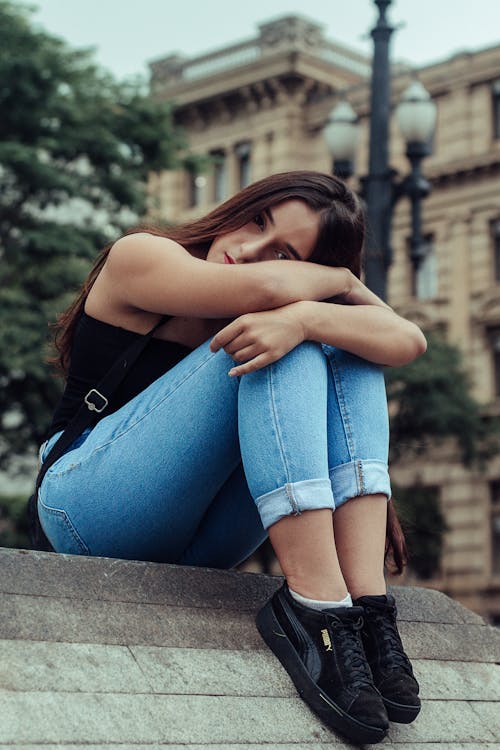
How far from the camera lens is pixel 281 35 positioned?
102ft

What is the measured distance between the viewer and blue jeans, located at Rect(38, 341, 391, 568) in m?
2.97

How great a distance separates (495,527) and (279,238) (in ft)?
80.9

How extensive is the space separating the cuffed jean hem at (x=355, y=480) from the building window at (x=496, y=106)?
84.9 feet

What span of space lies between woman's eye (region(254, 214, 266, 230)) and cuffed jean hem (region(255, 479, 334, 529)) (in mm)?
810

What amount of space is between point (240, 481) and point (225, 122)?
29.5 meters

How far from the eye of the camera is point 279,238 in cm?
343

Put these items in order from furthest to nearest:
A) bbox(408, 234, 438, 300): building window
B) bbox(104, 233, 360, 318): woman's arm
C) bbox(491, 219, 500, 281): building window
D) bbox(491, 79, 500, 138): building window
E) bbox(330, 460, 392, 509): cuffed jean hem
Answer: bbox(408, 234, 438, 300): building window < bbox(491, 219, 500, 281): building window < bbox(491, 79, 500, 138): building window < bbox(104, 233, 360, 318): woman's arm < bbox(330, 460, 392, 509): cuffed jean hem

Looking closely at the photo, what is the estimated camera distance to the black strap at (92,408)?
11.1 ft

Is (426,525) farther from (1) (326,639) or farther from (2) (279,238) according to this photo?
(1) (326,639)

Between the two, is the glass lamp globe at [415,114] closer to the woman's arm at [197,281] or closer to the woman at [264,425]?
the woman at [264,425]

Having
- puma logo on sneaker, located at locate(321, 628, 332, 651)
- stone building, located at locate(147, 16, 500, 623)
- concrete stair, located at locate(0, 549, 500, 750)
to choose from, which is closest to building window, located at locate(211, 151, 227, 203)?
stone building, located at locate(147, 16, 500, 623)

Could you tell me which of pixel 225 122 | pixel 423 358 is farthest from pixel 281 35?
pixel 423 358

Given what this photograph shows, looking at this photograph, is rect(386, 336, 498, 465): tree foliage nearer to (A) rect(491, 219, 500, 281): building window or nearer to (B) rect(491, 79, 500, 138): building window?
(A) rect(491, 219, 500, 281): building window

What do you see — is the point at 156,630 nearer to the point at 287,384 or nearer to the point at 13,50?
the point at 287,384
